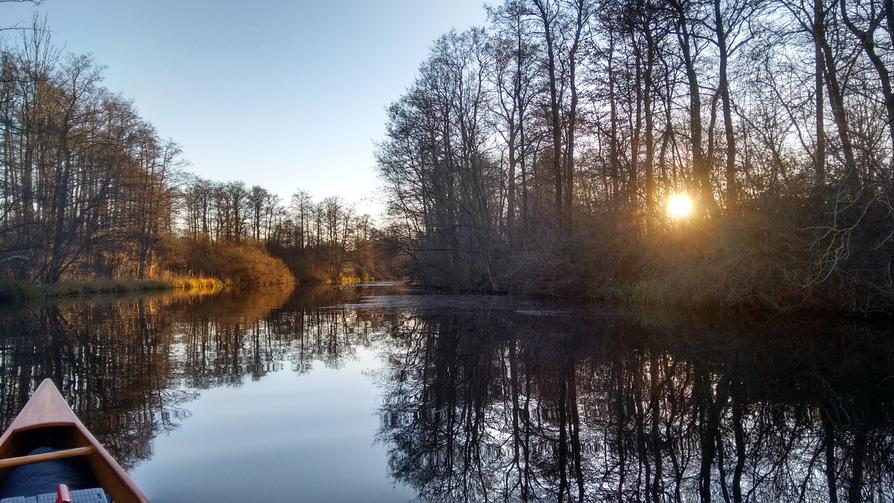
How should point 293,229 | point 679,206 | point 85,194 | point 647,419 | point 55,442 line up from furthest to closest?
point 293,229 < point 85,194 < point 679,206 < point 647,419 < point 55,442

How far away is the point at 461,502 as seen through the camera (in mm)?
3170

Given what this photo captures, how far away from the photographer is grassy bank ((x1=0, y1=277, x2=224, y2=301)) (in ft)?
69.3

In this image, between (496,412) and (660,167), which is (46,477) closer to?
(496,412)

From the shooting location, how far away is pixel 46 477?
114 inches

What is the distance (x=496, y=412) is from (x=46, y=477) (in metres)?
3.34

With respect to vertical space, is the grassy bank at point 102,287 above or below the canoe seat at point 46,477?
above

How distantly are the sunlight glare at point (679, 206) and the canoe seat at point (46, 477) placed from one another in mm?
13823

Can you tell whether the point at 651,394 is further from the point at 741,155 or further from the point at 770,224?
the point at 741,155

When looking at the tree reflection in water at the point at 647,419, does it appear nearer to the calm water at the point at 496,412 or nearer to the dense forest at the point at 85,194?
the calm water at the point at 496,412

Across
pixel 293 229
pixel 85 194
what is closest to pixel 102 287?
pixel 85 194

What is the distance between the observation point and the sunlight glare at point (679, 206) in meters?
14.1

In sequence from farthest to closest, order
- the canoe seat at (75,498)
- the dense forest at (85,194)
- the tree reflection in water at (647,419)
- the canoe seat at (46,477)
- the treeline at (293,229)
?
the treeline at (293,229)
the dense forest at (85,194)
the tree reflection in water at (647,419)
the canoe seat at (46,477)
the canoe seat at (75,498)

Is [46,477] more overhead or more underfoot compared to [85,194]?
more underfoot

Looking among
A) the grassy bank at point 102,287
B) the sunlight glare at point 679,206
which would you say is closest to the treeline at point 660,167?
the sunlight glare at point 679,206
